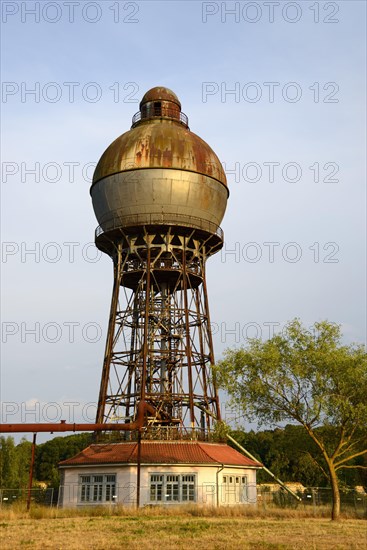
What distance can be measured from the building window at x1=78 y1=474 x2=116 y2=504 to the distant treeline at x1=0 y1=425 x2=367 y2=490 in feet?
49.2

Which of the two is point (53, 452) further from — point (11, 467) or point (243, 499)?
point (243, 499)

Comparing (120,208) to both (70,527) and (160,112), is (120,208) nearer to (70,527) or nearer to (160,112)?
(160,112)

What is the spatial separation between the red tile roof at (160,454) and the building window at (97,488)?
94 centimetres

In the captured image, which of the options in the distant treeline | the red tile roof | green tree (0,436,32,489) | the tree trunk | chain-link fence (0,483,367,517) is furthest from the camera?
green tree (0,436,32,489)

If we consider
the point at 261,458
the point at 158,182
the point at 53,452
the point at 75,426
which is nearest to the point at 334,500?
the point at 75,426

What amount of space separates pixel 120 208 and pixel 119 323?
7.37 meters

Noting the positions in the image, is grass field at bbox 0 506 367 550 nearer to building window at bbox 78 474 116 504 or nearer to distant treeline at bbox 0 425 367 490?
building window at bbox 78 474 116 504

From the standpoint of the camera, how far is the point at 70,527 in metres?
24.7

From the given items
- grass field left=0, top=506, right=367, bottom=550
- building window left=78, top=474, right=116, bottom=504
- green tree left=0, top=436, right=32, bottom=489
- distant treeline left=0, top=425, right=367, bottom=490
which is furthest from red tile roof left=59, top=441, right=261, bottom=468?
green tree left=0, top=436, right=32, bottom=489

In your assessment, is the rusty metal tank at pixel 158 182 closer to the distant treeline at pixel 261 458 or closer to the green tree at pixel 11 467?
the distant treeline at pixel 261 458

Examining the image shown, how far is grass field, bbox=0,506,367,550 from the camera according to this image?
19062 mm

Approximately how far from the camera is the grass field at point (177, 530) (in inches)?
750

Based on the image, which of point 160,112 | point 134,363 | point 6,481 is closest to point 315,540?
point 134,363

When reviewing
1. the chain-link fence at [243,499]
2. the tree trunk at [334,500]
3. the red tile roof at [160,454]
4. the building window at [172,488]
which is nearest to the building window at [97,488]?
the chain-link fence at [243,499]
